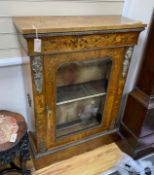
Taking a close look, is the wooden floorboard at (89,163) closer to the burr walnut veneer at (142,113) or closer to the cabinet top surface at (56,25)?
the burr walnut veneer at (142,113)

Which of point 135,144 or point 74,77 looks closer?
point 74,77

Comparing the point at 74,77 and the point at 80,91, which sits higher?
the point at 74,77

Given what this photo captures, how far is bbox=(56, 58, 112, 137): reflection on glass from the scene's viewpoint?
1.27 meters

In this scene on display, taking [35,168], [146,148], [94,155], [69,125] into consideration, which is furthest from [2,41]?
[146,148]

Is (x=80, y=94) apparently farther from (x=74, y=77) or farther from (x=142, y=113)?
(x=142, y=113)

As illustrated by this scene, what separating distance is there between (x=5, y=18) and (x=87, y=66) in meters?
0.58

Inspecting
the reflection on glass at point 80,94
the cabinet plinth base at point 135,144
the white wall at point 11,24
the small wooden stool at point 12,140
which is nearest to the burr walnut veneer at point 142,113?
the cabinet plinth base at point 135,144

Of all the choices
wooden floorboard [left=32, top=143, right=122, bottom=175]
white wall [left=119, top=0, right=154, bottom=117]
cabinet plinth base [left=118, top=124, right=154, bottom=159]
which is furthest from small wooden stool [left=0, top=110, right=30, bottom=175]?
white wall [left=119, top=0, right=154, bottom=117]

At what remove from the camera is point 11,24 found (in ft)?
3.92

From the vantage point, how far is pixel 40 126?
127 cm

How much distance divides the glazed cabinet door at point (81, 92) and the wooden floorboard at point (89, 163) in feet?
0.71

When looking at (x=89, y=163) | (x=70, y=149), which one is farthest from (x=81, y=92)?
(x=89, y=163)

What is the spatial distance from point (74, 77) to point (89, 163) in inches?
28.8

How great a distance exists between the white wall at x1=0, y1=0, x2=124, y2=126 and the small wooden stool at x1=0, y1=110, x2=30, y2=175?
0.60ft
